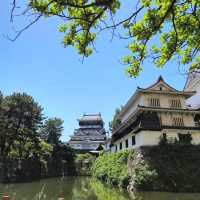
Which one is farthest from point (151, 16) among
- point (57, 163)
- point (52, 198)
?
point (57, 163)

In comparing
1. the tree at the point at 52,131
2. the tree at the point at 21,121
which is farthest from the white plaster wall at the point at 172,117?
the tree at the point at 52,131

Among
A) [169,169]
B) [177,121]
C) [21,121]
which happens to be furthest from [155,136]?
[21,121]

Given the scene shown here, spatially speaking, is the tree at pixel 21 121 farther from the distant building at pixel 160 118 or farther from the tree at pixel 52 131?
the distant building at pixel 160 118

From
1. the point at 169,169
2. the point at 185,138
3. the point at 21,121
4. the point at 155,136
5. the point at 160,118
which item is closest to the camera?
the point at 169,169

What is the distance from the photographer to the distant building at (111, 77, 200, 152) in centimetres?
2128

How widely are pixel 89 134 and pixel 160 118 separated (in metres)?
38.9

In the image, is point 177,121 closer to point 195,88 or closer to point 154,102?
point 154,102

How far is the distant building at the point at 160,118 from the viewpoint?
21.3m

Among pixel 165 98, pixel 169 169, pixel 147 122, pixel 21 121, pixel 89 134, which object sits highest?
pixel 89 134

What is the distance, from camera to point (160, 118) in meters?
22.2

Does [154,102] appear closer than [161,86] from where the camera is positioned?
Yes

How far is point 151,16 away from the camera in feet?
17.1

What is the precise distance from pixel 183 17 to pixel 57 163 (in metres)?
36.7

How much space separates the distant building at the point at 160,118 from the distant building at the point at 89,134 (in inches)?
1165
